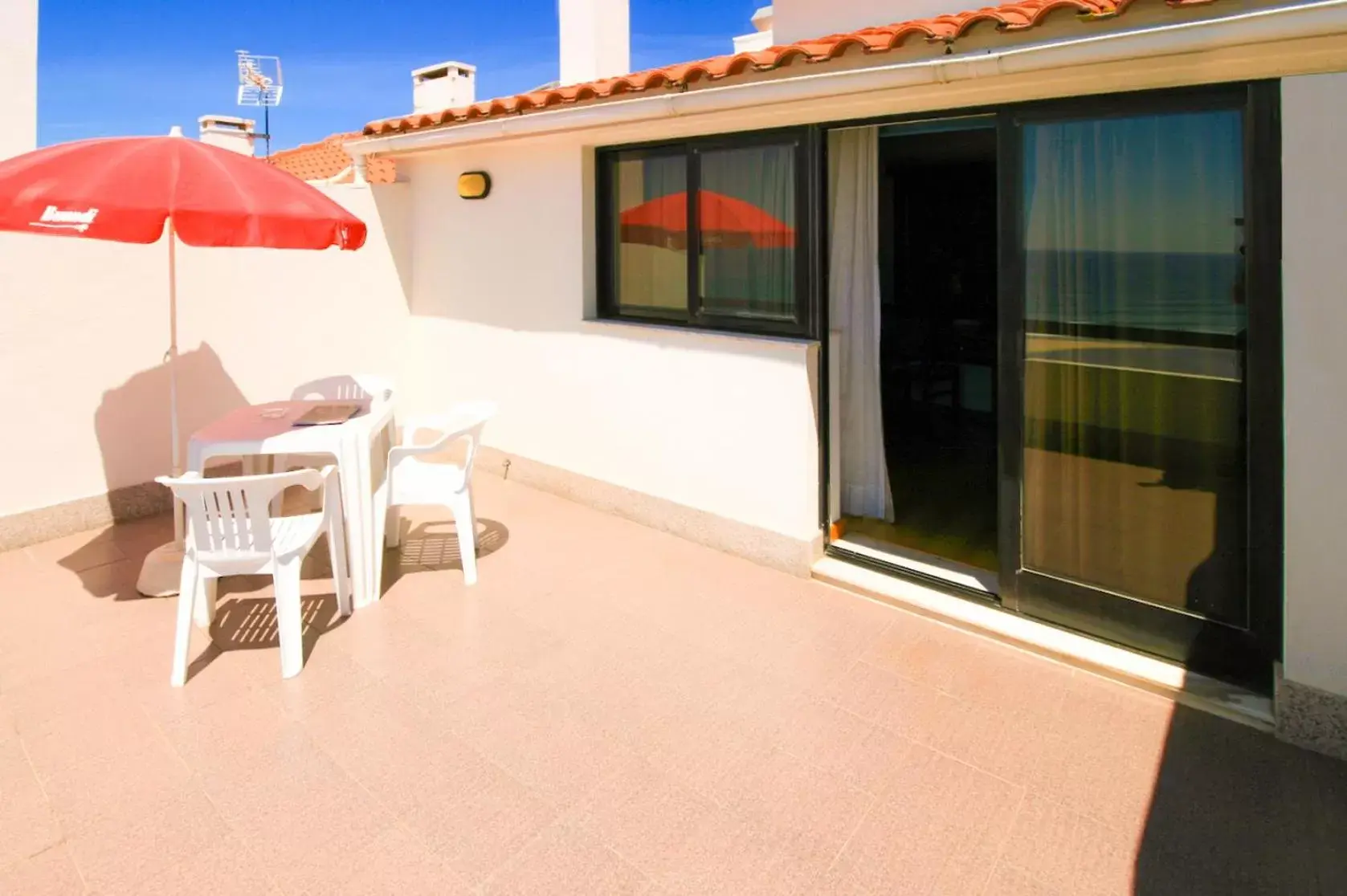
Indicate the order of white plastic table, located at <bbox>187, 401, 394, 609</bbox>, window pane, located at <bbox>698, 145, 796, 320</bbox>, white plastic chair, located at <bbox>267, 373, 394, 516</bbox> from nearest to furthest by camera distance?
1. white plastic table, located at <bbox>187, 401, 394, 609</bbox>
2. window pane, located at <bbox>698, 145, 796, 320</bbox>
3. white plastic chair, located at <bbox>267, 373, 394, 516</bbox>

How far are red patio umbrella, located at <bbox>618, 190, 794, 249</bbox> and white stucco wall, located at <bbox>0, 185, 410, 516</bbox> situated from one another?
4.20 metres

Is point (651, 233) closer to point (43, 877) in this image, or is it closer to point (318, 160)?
point (43, 877)

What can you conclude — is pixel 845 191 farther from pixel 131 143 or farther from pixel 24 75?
pixel 24 75

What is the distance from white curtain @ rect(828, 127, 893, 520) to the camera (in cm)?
756

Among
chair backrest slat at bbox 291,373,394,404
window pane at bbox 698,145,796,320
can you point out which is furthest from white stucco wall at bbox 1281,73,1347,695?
chair backrest slat at bbox 291,373,394,404

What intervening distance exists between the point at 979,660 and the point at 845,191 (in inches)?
168

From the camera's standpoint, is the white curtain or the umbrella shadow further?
the umbrella shadow

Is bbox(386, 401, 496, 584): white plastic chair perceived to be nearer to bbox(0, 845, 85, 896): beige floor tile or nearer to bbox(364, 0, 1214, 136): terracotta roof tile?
bbox(364, 0, 1214, 136): terracotta roof tile

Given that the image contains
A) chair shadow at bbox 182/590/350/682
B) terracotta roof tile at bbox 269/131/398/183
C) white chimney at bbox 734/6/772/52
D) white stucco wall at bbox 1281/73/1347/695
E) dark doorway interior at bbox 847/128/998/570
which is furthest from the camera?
terracotta roof tile at bbox 269/131/398/183

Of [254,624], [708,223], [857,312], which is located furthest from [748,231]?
[254,624]

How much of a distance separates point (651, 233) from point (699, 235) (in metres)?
0.84

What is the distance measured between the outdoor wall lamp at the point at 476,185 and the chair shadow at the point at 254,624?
5369 millimetres

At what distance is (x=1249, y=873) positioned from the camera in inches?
151

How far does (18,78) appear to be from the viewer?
8414 mm
